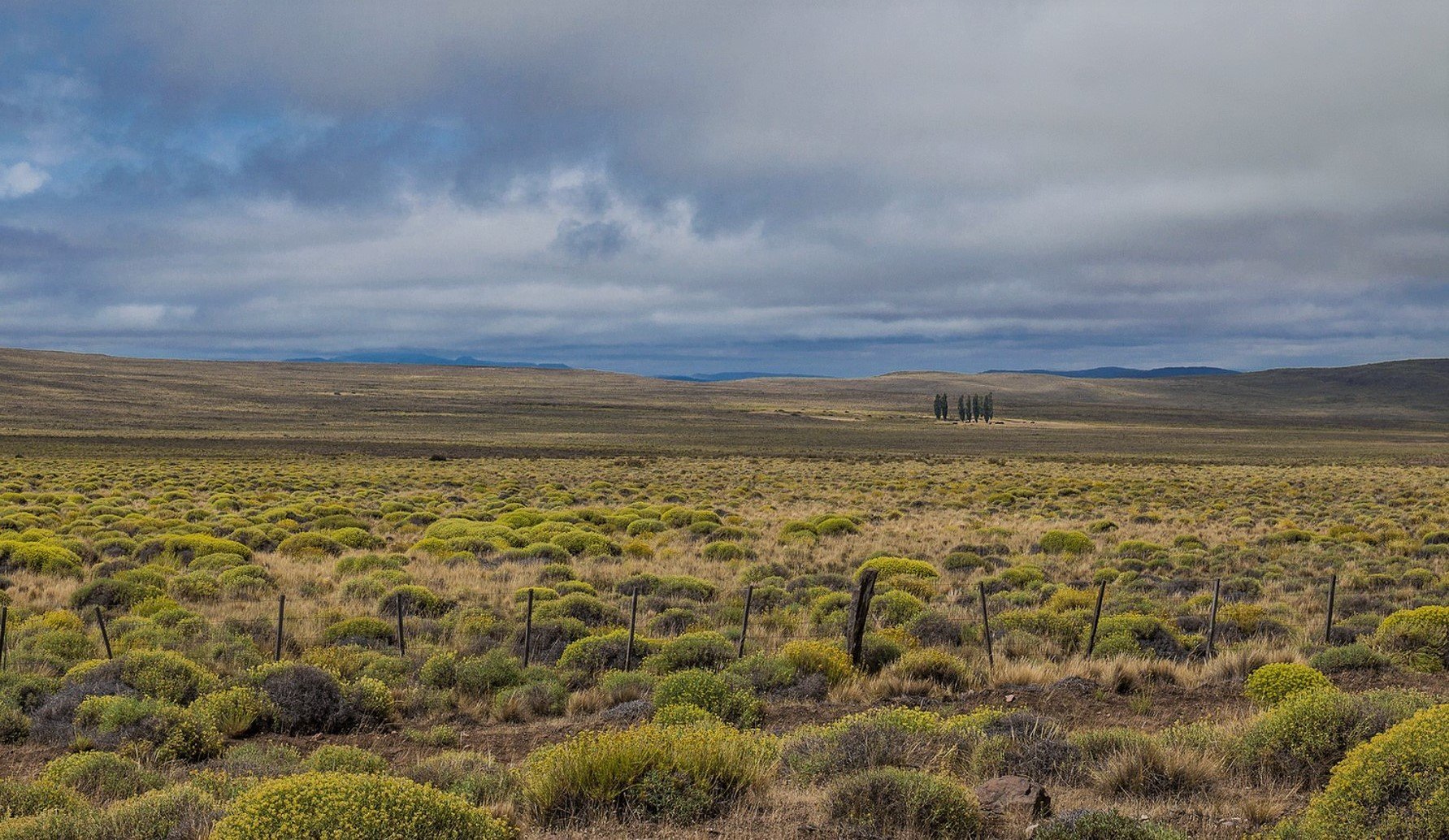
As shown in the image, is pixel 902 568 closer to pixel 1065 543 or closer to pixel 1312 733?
pixel 1065 543

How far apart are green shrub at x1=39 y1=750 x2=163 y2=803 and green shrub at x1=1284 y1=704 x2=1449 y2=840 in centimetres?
832

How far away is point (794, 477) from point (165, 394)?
14595 cm

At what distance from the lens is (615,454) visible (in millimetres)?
74562

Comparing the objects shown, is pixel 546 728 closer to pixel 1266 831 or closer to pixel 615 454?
pixel 1266 831

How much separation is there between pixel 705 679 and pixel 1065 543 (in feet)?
54.3

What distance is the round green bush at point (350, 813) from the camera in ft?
16.8

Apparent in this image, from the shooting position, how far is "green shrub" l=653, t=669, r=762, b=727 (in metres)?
9.77

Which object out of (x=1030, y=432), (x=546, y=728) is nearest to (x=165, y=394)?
(x=1030, y=432)

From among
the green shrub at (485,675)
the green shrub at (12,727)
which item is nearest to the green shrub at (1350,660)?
the green shrub at (485,675)

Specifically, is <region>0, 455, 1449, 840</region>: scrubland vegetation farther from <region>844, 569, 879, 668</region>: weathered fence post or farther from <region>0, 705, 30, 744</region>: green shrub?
<region>844, 569, 879, 668</region>: weathered fence post

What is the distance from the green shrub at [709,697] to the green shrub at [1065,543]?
1560 cm

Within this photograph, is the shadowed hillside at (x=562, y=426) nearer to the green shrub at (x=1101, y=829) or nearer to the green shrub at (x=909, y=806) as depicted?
the green shrub at (x=909, y=806)

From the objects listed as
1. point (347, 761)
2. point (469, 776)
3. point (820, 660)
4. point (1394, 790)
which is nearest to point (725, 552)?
point (820, 660)

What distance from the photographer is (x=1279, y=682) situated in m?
9.68
